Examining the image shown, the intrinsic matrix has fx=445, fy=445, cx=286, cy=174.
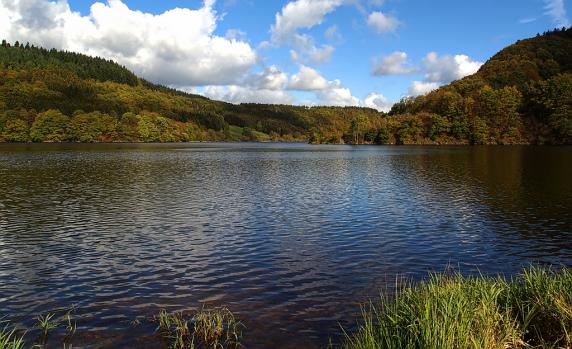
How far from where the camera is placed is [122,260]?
27922 millimetres

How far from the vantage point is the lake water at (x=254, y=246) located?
20.1m

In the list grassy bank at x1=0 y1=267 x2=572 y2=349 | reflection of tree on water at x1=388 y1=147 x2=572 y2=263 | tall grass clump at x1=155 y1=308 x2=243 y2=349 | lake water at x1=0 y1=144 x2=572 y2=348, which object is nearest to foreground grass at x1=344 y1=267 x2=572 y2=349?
grassy bank at x1=0 y1=267 x2=572 y2=349

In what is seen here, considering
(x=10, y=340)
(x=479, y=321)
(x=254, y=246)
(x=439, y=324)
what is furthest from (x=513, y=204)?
(x=10, y=340)

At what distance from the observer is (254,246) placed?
31.6m

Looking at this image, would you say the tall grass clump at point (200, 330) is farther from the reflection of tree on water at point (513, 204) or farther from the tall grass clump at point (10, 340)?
the reflection of tree on water at point (513, 204)

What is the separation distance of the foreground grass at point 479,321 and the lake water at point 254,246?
170 inches

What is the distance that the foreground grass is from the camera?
12.4m

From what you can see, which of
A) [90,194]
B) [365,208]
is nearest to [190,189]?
[90,194]

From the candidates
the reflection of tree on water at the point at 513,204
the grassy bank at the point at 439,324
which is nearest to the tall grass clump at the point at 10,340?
the grassy bank at the point at 439,324

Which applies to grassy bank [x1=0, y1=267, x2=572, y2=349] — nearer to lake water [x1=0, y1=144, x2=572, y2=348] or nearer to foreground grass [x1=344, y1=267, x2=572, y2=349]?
foreground grass [x1=344, y1=267, x2=572, y2=349]

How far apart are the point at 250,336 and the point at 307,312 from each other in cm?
329

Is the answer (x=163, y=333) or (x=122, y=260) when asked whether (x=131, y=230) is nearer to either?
(x=122, y=260)

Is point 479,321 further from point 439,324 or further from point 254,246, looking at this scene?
point 254,246

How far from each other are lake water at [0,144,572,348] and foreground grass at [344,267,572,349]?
432cm
